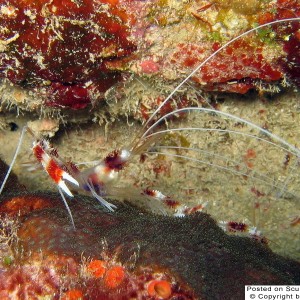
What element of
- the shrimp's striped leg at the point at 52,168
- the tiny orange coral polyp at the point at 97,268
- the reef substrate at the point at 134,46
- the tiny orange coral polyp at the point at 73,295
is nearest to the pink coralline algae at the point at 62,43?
the reef substrate at the point at 134,46

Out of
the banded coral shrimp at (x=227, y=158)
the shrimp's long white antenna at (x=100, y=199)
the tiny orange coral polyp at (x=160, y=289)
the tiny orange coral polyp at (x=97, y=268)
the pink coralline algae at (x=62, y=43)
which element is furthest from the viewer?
the banded coral shrimp at (x=227, y=158)

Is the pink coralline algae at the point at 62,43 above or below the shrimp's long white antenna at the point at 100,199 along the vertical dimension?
above

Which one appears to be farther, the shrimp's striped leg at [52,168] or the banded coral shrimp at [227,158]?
the banded coral shrimp at [227,158]

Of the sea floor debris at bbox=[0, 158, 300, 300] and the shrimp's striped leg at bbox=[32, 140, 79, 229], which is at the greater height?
the shrimp's striped leg at bbox=[32, 140, 79, 229]

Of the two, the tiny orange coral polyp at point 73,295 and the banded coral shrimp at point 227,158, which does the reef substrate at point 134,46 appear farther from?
the tiny orange coral polyp at point 73,295

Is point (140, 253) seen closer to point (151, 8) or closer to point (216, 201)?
point (151, 8)

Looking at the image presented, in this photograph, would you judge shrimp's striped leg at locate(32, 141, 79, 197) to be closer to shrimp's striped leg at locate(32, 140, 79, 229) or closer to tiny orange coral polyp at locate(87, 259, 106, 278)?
A: shrimp's striped leg at locate(32, 140, 79, 229)

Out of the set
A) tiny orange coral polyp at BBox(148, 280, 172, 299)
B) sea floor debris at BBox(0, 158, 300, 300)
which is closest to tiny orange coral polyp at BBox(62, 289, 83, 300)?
sea floor debris at BBox(0, 158, 300, 300)
